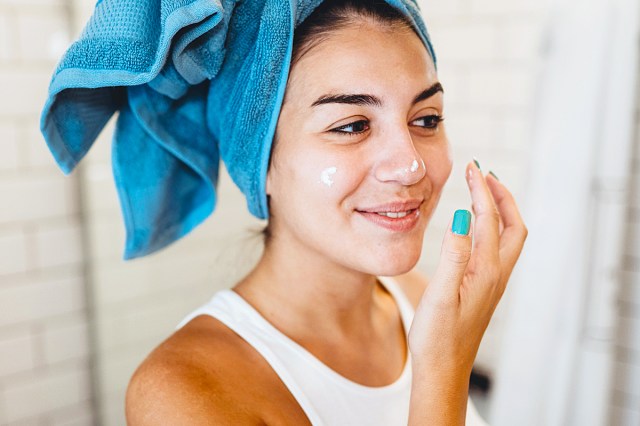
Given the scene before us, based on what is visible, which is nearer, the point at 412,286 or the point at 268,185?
the point at 268,185

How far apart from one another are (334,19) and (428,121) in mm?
222

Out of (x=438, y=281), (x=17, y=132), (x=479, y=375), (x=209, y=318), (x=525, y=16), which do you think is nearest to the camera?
(x=438, y=281)

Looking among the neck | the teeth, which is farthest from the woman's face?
the neck

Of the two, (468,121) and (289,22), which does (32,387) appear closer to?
(289,22)

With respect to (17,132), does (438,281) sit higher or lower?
lower

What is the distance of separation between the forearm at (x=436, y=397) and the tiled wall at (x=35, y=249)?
981mm

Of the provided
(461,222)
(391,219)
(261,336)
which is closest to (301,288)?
(261,336)

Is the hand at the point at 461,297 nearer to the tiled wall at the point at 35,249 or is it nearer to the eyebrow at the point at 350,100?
the eyebrow at the point at 350,100

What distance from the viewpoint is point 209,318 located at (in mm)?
1019

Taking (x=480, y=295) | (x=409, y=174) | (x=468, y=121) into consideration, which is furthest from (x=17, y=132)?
(x=468, y=121)

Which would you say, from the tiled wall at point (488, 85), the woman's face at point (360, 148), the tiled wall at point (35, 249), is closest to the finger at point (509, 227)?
the woman's face at point (360, 148)

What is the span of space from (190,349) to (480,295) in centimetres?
44

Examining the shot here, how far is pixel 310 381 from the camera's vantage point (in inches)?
38.7

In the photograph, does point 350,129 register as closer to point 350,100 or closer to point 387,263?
point 350,100
